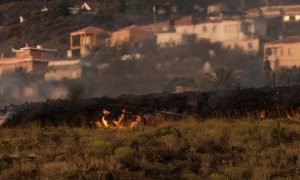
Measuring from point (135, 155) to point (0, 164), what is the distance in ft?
11.1

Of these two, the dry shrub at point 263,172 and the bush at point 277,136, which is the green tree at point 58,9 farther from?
the dry shrub at point 263,172

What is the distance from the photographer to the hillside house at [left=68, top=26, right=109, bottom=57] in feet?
322

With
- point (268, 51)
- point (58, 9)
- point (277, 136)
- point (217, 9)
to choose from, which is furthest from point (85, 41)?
point (277, 136)

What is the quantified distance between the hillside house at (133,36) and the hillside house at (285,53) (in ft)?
65.0

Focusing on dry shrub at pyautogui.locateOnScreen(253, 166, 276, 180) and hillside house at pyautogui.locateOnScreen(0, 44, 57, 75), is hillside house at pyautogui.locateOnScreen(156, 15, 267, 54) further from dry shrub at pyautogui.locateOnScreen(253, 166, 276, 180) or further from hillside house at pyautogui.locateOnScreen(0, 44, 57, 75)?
dry shrub at pyautogui.locateOnScreen(253, 166, 276, 180)

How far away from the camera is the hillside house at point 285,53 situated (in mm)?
83625

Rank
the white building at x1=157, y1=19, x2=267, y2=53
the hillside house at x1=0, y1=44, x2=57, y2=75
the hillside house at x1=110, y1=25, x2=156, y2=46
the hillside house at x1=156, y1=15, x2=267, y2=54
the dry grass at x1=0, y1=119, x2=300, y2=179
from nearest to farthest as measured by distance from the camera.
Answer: the dry grass at x1=0, y1=119, x2=300, y2=179 < the hillside house at x1=0, y1=44, x2=57, y2=75 < the white building at x1=157, y1=19, x2=267, y2=53 < the hillside house at x1=156, y1=15, x2=267, y2=54 < the hillside house at x1=110, y1=25, x2=156, y2=46

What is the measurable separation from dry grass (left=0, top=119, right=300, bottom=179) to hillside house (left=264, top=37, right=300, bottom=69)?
62.8 meters

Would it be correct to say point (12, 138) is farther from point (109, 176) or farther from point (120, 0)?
point (120, 0)

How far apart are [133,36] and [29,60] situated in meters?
16.0

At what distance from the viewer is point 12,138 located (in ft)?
71.6

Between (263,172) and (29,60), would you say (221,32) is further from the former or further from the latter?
(263,172)

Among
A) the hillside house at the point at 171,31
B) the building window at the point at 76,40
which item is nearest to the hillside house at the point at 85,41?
the building window at the point at 76,40

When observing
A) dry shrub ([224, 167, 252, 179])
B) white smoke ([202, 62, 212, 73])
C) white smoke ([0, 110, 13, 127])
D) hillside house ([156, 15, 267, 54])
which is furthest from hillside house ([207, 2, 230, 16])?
dry shrub ([224, 167, 252, 179])
